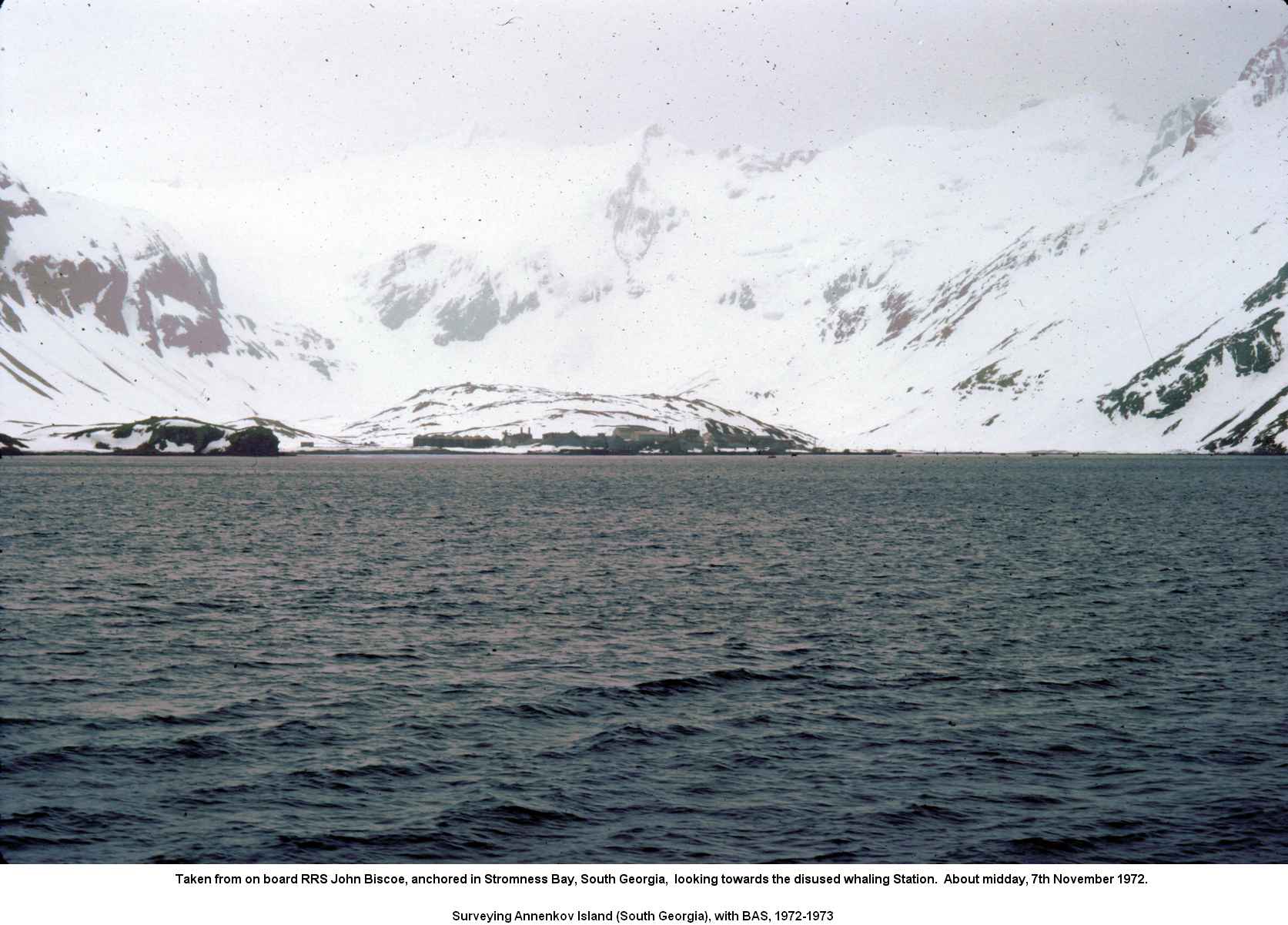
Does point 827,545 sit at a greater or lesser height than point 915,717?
greater

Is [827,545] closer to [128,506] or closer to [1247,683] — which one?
[1247,683]

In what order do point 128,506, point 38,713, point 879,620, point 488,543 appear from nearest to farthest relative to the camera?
point 38,713, point 879,620, point 488,543, point 128,506

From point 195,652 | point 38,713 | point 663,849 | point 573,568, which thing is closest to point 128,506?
point 573,568

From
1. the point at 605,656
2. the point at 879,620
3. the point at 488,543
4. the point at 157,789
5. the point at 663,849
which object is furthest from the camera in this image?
the point at 488,543

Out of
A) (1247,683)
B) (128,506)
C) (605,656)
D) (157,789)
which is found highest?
(128,506)
